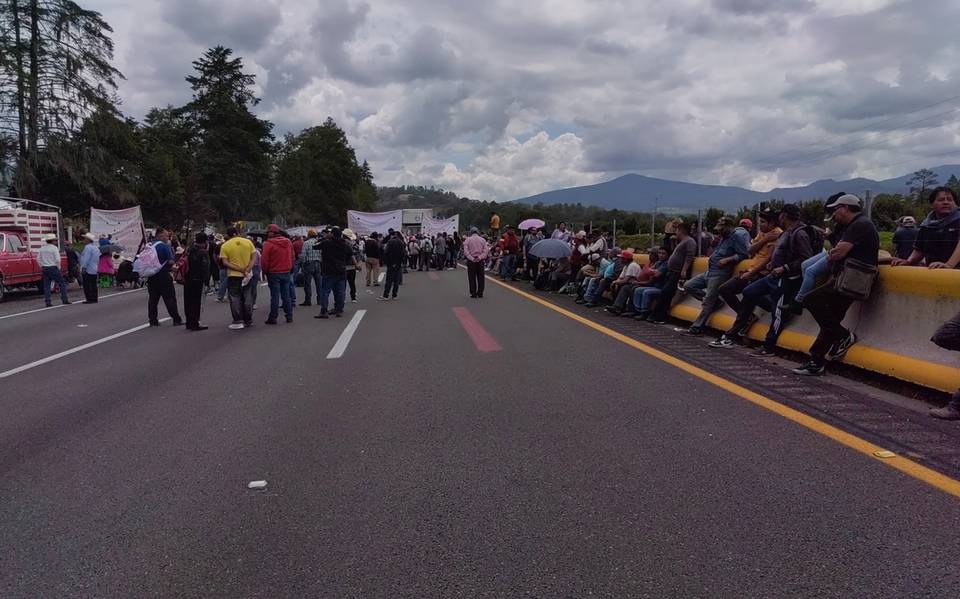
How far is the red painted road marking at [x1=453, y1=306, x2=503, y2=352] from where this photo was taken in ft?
31.0

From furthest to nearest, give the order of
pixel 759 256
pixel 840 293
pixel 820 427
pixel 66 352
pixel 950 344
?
pixel 66 352 < pixel 759 256 < pixel 840 293 < pixel 950 344 < pixel 820 427

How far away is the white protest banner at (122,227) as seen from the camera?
26.2 metres

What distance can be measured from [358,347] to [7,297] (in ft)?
56.1

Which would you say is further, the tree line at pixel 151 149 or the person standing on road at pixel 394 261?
the tree line at pixel 151 149

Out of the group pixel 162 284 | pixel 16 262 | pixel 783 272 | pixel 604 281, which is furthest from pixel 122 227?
pixel 783 272

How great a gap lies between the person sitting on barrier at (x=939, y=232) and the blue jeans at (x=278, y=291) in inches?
383

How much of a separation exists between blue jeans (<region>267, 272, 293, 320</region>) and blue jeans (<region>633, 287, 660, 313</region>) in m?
6.49

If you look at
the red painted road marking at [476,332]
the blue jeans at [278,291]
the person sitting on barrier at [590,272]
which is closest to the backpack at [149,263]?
the blue jeans at [278,291]

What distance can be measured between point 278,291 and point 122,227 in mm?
17451

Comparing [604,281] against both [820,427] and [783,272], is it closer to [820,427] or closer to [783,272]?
[783,272]

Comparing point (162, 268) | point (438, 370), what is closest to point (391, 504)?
point (438, 370)

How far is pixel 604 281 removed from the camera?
15.0 meters

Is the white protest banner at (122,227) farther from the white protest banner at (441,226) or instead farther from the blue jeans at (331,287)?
the white protest banner at (441,226)

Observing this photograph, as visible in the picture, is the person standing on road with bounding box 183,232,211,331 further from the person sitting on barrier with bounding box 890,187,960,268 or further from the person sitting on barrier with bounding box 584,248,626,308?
the person sitting on barrier with bounding box 890,187,960,268
